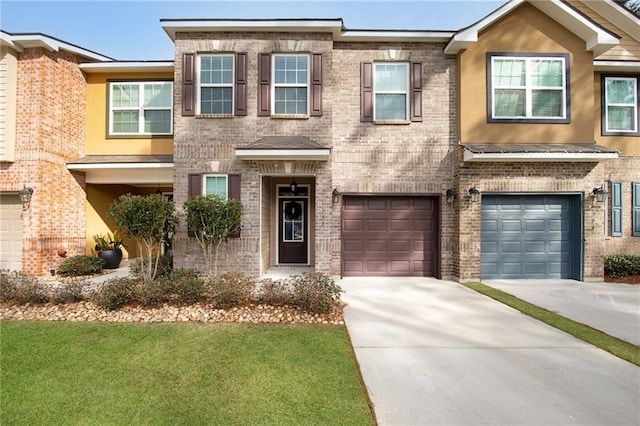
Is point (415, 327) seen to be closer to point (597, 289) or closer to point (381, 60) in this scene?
point (597, 289)

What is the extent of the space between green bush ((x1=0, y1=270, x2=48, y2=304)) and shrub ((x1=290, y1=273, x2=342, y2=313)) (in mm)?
4847

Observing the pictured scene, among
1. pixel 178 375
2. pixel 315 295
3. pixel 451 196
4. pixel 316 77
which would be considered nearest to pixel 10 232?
pixel 178 375

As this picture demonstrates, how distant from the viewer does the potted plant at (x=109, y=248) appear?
1036 centimetres

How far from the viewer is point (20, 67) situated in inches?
360

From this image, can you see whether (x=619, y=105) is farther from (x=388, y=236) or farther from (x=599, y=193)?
(x=388, y=236)

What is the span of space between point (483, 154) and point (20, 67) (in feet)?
43.0

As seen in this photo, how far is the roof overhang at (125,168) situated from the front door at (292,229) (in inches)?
148

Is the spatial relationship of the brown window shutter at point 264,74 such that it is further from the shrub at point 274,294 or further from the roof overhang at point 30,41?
the roof overhang at point 30,41

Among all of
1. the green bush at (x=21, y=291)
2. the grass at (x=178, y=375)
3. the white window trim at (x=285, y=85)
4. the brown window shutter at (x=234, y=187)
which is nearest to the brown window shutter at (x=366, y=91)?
the white window trim at (x=285, y=85)

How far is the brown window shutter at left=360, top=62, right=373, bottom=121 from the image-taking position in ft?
30.0

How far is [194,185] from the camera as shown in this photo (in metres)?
8.88

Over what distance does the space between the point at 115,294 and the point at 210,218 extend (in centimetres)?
267

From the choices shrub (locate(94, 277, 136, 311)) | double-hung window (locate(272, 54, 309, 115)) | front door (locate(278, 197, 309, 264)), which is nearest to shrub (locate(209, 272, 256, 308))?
shrub (locate(94, 277, 136, 311))

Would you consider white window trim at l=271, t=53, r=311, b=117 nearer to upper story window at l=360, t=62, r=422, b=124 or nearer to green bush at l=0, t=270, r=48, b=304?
upper story window at l=360, t=62, r=422, b=124
